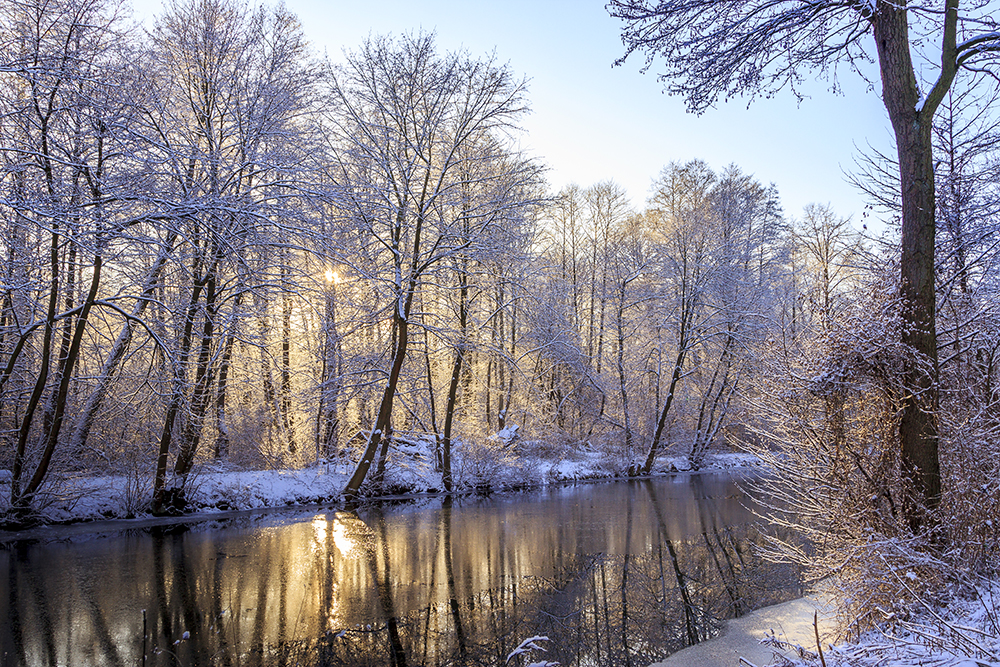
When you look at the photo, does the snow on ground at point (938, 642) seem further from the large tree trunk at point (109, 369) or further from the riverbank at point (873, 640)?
the large tree trunk at point (109, 369)

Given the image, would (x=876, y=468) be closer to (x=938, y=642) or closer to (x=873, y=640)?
(x=873, y=640)

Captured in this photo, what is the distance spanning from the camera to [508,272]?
18.8 m

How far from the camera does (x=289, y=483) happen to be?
15.3m

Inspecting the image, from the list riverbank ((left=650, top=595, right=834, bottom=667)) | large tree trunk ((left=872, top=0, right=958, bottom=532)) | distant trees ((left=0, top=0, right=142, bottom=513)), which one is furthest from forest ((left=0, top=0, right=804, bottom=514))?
riverbank ((left=650, top=595, right=834, bottom=667))

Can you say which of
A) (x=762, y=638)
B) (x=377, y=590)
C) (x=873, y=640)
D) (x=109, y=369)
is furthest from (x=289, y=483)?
(x=873, y=640)

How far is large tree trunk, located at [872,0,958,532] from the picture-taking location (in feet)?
17.6

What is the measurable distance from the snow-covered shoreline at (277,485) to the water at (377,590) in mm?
893

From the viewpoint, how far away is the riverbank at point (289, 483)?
38.7ft

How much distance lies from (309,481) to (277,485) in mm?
877

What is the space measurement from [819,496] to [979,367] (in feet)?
7.48

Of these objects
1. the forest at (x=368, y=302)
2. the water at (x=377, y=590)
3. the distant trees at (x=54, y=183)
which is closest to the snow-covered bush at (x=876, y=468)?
the forest at (x=368, y=302)

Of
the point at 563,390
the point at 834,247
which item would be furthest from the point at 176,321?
the point at 834,247

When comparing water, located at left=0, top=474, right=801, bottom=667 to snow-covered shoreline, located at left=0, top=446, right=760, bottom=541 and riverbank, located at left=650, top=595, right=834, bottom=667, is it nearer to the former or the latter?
riverbank, located at left=650, top=595, right=834, bottom=667

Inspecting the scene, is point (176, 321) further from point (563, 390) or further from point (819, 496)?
point (563, 390)
